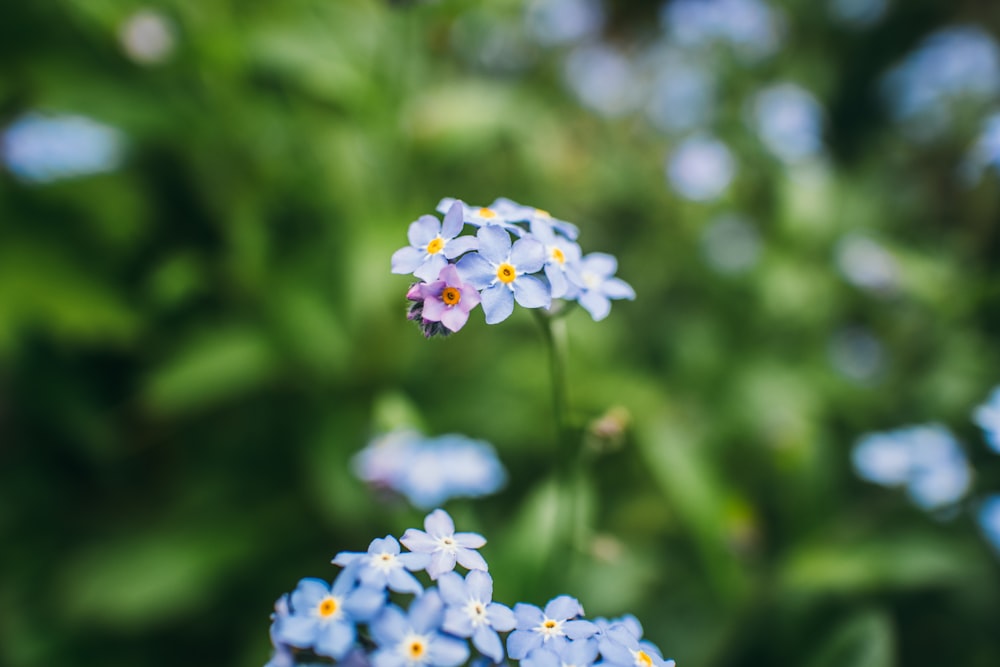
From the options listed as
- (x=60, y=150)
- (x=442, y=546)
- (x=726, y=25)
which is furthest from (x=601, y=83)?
(x=442, y=546)

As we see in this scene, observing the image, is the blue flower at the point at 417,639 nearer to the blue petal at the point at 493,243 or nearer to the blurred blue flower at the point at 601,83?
the blue petal at the point at 493,243

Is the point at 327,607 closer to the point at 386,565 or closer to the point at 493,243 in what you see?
the point at 386,565

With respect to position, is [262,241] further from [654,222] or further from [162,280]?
[654,222]

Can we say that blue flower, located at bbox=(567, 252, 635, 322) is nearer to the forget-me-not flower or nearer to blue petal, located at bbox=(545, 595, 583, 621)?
the forget-me-not flower

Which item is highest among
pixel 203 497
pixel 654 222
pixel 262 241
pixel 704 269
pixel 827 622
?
pixel 654 222

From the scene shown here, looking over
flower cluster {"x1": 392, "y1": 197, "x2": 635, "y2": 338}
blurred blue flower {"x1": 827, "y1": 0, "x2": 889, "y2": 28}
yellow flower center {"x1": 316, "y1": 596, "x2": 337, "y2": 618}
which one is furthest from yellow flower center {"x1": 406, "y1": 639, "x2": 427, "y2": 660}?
blurred blue flower {"x1": 827, "y1": 0, "x2": 889, "y2": 28}

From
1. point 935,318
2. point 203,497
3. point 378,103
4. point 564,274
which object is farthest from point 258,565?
point 935,318

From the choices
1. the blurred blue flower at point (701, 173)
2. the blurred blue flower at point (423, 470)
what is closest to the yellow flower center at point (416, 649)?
the blurred blue flower at point (423, 470)
